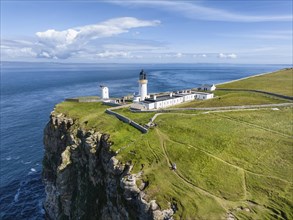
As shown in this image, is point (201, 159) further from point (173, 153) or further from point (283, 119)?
point (283, 119)

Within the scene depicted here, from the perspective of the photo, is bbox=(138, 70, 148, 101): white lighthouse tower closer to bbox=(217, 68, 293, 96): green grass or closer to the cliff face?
the cliff face

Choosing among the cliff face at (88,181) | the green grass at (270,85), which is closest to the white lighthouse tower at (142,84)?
the cliff face at (88,181)

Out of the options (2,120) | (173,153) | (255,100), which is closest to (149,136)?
(173,153)

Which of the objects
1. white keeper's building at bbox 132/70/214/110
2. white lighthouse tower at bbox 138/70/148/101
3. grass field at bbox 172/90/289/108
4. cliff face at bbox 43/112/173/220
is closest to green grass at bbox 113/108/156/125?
white keeper's building at bbox 132/70/214/110

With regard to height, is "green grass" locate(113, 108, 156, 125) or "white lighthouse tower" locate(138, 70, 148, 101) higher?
"white lighthouse tower" locate(138, 70, 148, 101)

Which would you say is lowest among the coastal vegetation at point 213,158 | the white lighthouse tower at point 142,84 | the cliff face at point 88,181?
the cliff face at point 88,181

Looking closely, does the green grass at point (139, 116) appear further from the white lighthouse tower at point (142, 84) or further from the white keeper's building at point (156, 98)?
the white lighthouse tower at point (142, 84)
